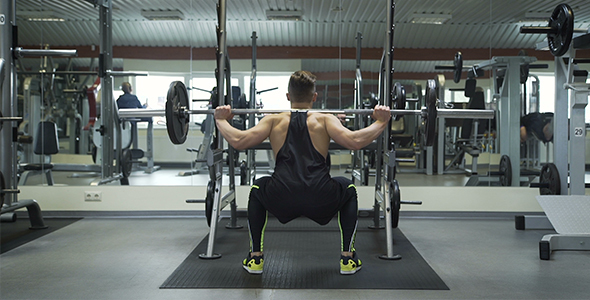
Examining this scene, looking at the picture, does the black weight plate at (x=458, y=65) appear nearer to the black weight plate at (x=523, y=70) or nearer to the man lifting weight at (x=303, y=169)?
the black weight plate at (x=523, y=70)

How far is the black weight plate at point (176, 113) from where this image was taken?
2807 millimetres

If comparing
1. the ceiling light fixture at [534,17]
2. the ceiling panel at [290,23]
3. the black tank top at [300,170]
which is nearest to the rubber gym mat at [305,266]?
the black tank top at [300,170]

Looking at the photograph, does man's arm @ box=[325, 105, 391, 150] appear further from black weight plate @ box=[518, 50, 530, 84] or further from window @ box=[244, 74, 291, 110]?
black weight plate @ box=[518, 50, 530, 84]

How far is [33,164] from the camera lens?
4.55 meters

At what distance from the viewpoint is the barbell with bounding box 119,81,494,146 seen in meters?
2.74

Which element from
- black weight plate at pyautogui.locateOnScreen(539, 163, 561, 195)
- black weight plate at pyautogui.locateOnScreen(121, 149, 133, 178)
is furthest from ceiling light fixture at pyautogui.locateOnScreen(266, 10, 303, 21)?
black weight plate at pyautogui.locateOnScreen(539, 163, 561, 195)

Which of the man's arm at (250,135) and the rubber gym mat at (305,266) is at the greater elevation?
the man's arm at (250,135)

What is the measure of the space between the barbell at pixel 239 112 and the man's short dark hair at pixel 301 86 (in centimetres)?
9

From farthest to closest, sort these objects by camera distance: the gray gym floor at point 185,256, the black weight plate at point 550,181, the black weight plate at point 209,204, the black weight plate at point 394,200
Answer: the black weight plate at point 550,181 → the black weight plate at point 209,204 → the black weight plate at point 394,200 → the gray gym floor at point 185,256

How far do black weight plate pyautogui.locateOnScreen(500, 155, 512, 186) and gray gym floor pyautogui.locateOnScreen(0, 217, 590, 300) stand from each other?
1.45 ft

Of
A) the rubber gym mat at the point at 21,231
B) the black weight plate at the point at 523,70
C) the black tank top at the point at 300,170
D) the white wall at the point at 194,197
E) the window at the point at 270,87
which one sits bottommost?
the rubber gym mat at the point at 21,231

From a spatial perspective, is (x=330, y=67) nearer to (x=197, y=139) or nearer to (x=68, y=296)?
(x=197, y=139)

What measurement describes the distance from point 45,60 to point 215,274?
308 cm

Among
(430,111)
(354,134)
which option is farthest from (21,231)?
(430,111)
